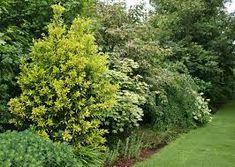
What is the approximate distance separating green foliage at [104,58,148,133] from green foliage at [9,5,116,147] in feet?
4.30

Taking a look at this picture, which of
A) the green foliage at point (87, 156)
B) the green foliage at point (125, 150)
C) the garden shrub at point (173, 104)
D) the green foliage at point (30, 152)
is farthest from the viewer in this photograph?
the garden shrub at point (173, 104)

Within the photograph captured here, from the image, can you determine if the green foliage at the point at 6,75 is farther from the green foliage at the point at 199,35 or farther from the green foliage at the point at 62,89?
the green foliage at the point at 199,35

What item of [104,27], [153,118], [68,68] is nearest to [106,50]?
[104,27]

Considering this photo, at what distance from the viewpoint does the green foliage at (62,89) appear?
6.14m

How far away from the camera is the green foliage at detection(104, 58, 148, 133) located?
807 cm

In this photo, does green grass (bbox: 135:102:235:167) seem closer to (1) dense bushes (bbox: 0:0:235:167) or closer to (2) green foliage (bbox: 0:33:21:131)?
(1) dense bushes (bbox: 0:0:235:167)

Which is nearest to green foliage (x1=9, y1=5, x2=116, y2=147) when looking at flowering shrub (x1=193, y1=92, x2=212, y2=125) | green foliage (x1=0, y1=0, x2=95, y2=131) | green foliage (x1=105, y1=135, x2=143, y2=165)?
green foliage (x1=0, y1=0, x2=95, y2=131)

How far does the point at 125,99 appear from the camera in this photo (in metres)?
8.21

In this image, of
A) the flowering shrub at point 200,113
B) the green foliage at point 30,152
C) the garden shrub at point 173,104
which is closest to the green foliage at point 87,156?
the green foliage at point 30,152

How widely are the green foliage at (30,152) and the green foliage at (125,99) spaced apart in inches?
109

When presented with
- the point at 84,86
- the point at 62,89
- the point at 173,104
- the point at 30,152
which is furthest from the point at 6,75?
the point at 173,104

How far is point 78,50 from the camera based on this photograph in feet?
20.7

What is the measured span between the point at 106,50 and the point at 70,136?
422cm

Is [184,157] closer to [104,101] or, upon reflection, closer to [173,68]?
[104,101]
